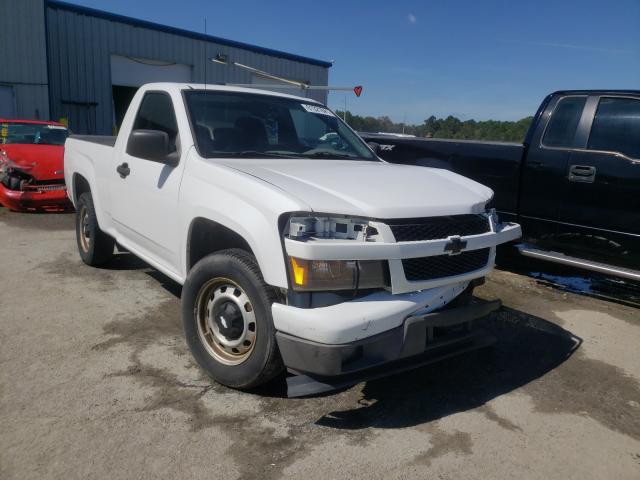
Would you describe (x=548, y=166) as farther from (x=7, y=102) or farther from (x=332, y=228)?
(x=7, y=102)

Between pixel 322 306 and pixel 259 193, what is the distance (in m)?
0.71

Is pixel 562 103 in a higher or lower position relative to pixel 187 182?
higher

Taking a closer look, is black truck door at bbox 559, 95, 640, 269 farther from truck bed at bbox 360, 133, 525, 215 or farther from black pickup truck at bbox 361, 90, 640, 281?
truck bed at bbox 360, 133, 525, 215

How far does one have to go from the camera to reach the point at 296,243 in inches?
102

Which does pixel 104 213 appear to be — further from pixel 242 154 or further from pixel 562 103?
pixel 562 103

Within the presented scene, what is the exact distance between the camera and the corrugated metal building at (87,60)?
1554cm

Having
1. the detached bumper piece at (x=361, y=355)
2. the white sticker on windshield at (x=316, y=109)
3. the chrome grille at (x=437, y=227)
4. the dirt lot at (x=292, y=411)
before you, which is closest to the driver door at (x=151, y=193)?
the dirt lot at (x=292, y=411)

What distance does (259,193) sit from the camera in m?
2.87

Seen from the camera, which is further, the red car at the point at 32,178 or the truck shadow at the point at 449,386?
the red car at the point at 32,178

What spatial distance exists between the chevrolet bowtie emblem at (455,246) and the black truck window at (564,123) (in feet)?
10.1

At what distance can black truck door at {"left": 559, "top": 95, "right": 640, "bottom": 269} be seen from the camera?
4965mm

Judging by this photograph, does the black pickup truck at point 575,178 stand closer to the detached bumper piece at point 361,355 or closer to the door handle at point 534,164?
the door handle at point 534,164

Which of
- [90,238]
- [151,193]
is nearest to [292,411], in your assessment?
[151,193]

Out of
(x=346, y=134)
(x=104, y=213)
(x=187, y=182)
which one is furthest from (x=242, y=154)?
(x=104, y=213)
